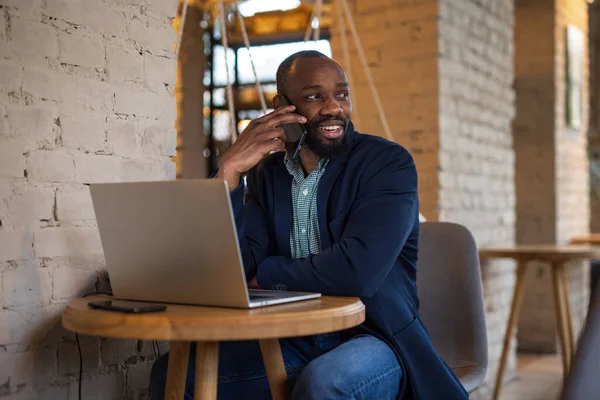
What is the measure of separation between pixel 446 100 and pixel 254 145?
210 cm

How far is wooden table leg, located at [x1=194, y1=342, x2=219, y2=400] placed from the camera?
5.20 ft

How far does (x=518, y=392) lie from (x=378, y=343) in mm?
2700

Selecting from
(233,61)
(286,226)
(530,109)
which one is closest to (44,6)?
(286,226)

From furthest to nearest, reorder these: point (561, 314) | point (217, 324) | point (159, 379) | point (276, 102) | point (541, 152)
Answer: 1. point (541, 152)
2. point (561, 314)
3. point (276, 102)
4. point (159, 379)
5. point (217, 324)

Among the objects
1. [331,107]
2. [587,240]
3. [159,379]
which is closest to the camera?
[159,379]

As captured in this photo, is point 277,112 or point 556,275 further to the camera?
point 556,275

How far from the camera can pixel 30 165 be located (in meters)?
1.94

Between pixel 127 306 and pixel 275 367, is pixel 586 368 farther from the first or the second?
pixel 127 306

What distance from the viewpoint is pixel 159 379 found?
194cm

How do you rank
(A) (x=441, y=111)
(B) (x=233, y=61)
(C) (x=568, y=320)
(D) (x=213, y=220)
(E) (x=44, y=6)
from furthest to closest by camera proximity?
(B) (x=233, y=61), (C) (x=568, y=320), (A) (x=441, y=111), (E) (x=44, y=6), (D) (x=213, y=220)

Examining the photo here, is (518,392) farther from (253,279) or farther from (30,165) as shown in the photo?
(30,165)

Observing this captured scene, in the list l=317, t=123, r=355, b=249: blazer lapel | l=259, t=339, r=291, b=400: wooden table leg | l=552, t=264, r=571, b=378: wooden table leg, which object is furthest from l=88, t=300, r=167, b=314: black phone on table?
l=552, t=264, r=571, b=378: wooden table leg

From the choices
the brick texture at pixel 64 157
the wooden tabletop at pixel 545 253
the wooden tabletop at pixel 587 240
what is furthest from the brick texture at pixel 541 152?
the brick texture at pixel 64 157

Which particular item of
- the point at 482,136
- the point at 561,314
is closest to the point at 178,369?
the point at 561,314
